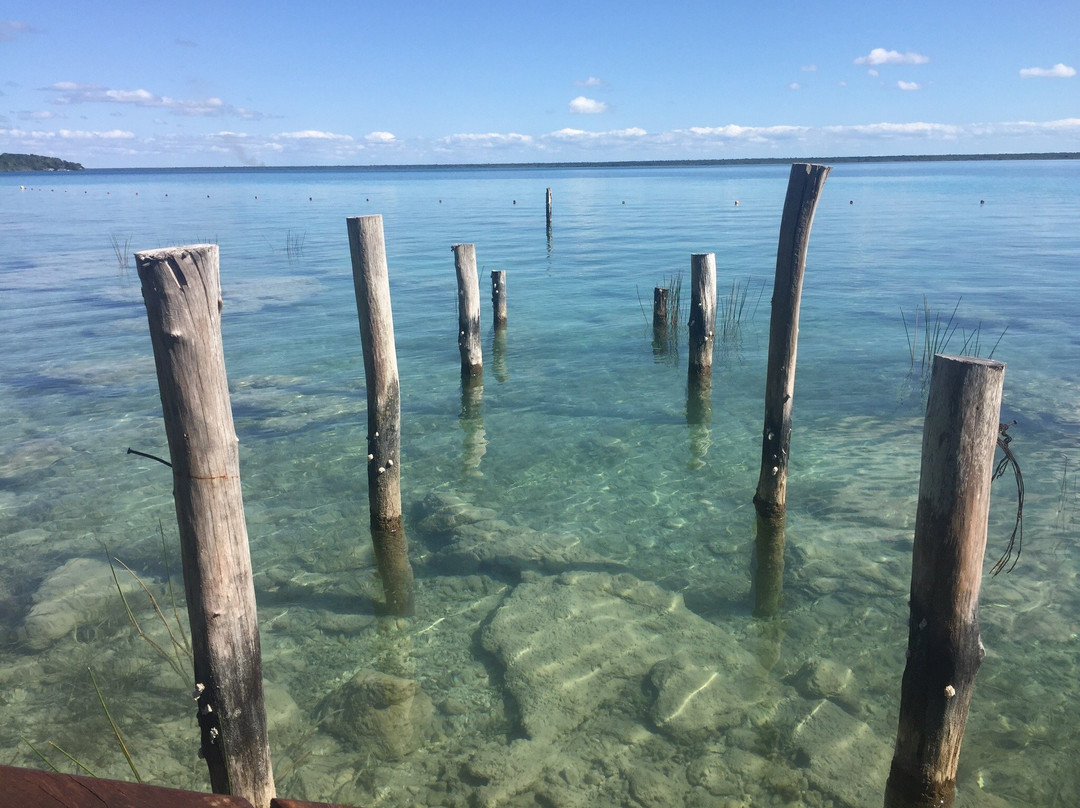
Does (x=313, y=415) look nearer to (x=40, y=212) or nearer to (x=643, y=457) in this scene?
(x=643, y=457)

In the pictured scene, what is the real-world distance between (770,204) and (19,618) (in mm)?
57651

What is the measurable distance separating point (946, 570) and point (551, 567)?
3797 mm

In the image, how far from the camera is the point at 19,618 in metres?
6.24

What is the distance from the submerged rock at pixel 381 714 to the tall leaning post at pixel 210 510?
3.04 feet

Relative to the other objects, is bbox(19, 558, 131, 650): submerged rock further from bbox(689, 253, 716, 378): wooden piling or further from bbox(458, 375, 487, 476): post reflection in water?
bbox(689, 253, 716, 378): wooden piling

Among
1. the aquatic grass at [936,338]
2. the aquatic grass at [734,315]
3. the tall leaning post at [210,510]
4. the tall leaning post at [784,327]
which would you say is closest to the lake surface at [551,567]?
the aquatic grass at [936,338]

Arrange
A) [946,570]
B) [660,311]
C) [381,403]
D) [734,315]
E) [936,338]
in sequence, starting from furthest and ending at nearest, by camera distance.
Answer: [734,315] < [660,311] < [936,338] < [381,403] < [946,570]

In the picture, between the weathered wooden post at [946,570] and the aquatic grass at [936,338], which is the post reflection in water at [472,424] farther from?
the aquatic grass at [936,338]

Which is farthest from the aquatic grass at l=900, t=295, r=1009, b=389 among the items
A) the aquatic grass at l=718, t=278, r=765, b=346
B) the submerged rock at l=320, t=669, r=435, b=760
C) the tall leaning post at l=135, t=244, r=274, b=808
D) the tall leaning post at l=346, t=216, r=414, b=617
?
the tall leaning post at l=135, t=244, r=274, b=808

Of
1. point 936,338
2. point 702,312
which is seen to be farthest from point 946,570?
point 936,338

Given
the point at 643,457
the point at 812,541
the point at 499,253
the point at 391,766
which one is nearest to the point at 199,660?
the point at 391,766

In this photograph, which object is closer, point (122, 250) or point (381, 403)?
point (381, 403)

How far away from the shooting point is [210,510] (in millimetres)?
3572

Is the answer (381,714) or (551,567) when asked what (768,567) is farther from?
(381,714)
